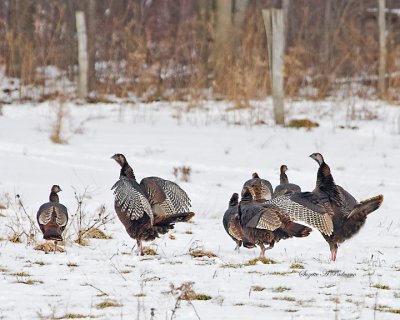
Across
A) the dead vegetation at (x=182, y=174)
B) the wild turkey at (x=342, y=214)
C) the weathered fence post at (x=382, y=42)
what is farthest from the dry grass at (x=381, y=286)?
the weathered fence post at (x=382, y=42)

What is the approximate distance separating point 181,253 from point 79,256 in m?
0.98

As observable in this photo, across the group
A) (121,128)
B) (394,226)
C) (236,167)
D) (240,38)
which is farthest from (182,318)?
(240,38)

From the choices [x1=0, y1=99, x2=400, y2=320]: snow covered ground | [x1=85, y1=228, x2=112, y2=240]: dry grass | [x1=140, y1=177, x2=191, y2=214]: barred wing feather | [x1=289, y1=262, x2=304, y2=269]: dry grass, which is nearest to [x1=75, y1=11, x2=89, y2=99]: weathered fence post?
[x1=0, y1=99, x2=400, y2=320]: snow covered ground

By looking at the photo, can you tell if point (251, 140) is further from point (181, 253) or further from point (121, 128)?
point (181, 253)

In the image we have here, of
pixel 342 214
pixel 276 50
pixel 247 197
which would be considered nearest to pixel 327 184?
pixel 342 214

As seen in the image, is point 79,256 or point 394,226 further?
point 394,226

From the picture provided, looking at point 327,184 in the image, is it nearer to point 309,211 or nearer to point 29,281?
point 309,211

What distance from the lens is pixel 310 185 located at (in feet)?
40.2

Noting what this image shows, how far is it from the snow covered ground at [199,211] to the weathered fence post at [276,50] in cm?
46

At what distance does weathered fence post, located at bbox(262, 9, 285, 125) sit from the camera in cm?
1627

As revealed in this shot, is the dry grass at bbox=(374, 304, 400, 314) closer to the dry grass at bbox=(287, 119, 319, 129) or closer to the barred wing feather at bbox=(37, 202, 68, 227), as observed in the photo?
the barred wing feather at bbox=(37, 202, 68, 227)

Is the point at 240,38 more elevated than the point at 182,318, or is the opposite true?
the point at 240,38

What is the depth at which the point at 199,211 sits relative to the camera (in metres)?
10.2

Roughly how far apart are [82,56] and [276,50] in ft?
17.1
